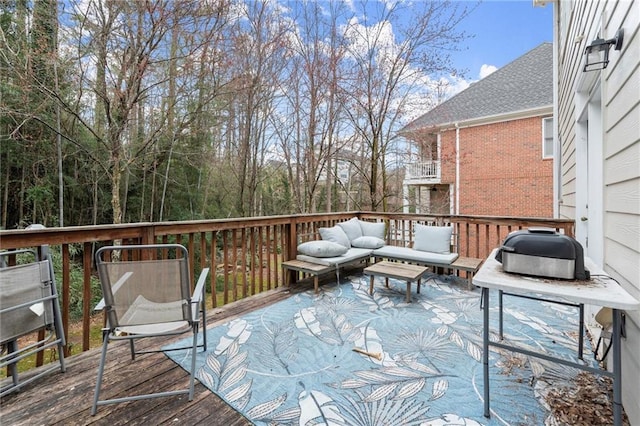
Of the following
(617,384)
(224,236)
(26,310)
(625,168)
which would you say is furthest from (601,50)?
(26,310)

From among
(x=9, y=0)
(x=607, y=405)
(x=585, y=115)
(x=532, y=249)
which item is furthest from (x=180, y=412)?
(x=9, y=0)

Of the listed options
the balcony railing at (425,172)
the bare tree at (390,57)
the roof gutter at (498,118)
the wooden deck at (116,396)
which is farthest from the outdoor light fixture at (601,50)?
the balcony railing at (425,172)

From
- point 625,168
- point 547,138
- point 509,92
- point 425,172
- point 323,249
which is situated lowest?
point 323,249

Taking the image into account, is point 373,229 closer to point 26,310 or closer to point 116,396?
point 116,396

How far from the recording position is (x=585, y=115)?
2.94 metres

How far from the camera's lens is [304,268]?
3732 mm

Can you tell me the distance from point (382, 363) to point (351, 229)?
2736mm

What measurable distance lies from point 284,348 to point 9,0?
5738mm

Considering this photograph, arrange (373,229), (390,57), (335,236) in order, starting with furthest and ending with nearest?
(390,57) → (373,229) → (335,236)

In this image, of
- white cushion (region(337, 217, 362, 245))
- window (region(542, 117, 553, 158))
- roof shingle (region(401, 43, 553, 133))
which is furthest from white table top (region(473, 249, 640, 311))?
window (region(542, 117, 553, 158))

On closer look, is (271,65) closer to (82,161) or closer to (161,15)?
(161,15)

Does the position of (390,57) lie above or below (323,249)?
above

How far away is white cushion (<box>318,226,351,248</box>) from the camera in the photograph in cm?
432

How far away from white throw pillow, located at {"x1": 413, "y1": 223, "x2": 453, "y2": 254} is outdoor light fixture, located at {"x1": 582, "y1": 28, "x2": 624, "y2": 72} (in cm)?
247
